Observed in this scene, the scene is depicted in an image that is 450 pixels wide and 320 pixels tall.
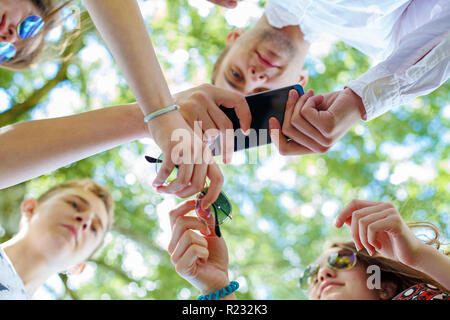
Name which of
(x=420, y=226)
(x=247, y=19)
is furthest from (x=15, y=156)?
(x=247, y=19)

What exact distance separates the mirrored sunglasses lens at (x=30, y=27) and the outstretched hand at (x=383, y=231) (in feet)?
5.42

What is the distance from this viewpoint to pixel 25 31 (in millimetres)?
1863

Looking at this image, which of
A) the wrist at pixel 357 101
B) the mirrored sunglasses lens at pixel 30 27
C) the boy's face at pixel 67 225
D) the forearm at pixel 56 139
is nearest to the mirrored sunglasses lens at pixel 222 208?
the forearm at pixel 56 139

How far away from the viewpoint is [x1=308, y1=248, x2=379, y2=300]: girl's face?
175 cm

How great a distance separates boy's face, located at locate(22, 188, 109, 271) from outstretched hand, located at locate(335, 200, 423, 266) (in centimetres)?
184

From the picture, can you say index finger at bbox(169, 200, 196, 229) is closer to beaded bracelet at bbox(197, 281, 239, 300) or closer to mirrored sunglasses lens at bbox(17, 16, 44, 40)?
beaded bracelet at bbox(197, 281, 239, 300)

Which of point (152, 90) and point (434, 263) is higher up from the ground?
point (152, 90)

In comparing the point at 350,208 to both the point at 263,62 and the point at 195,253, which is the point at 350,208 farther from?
the point at 263,62

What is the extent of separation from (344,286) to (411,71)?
1005 mm

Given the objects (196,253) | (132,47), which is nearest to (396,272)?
(196,253)

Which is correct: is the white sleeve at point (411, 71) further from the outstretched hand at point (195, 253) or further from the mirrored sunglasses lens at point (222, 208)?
the outstretched hand at point (195, 253)

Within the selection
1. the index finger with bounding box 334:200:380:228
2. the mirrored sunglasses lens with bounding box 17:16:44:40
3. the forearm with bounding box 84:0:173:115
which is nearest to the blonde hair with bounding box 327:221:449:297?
the index finger with bounding box 334:200:380:228
